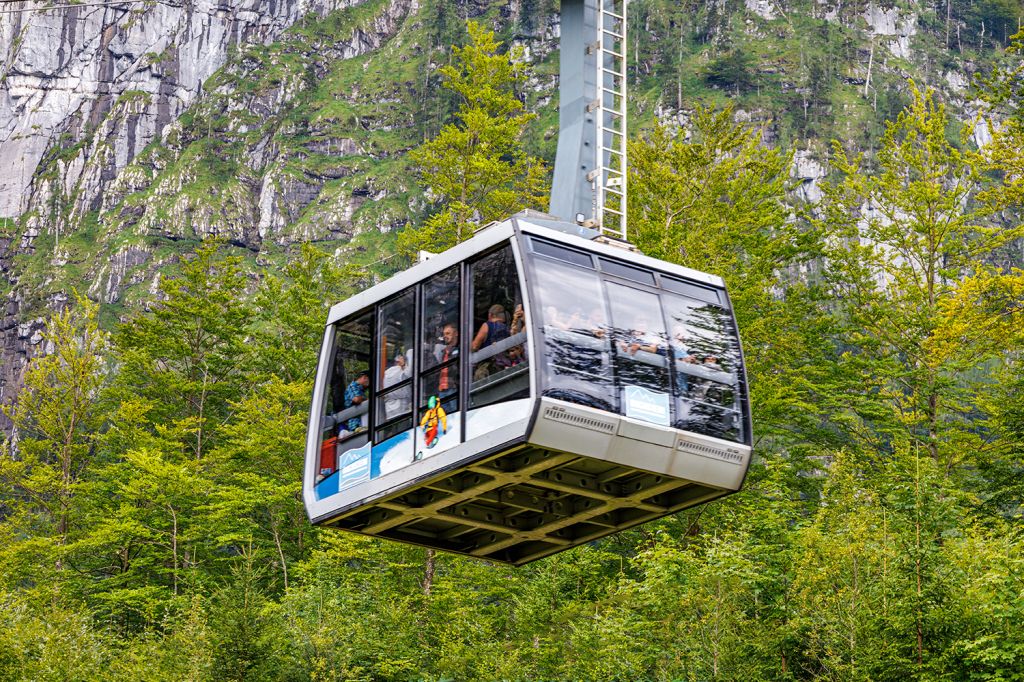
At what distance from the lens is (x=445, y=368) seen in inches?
601

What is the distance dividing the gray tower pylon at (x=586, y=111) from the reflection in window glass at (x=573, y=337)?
8.68ft

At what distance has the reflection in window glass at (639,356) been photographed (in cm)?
1477

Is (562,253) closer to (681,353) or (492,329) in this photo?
(492,329)

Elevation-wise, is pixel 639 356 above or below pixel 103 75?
below

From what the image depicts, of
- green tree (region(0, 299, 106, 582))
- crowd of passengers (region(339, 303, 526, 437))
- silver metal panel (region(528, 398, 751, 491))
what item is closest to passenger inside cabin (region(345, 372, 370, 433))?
crowd of passengers (region(339, 303, 526, 437))

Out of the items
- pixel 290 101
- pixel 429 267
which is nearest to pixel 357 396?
pixel 429 267

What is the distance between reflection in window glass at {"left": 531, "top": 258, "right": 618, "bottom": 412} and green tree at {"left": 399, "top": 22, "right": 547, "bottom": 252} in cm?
2333

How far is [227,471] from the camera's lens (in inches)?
1614

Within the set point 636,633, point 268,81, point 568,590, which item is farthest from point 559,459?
point 268,81

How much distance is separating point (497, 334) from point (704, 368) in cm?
236

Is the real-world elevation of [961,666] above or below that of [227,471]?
below

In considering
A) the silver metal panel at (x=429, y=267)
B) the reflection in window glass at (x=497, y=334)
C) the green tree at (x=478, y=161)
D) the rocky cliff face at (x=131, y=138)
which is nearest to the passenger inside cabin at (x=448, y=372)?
the reflection in window glass at (x=497, y=334)

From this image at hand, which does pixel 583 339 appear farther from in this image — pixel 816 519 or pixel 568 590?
pixel 568 590

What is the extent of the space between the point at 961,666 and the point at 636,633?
7.26m
